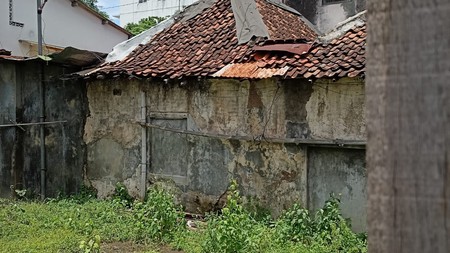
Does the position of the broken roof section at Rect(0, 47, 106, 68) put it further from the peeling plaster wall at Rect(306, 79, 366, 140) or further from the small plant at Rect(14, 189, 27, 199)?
the peeling plaster wall at Rect(306, 79, 366, 140)

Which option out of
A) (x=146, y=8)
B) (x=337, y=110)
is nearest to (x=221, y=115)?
(x=337, y=110)

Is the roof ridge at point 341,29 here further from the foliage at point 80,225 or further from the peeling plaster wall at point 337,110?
the foliage at point 80,225

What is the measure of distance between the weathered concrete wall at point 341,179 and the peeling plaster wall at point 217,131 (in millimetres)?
110

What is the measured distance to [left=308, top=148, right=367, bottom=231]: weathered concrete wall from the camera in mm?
6938

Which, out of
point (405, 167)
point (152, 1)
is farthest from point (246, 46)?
point (152, 1)

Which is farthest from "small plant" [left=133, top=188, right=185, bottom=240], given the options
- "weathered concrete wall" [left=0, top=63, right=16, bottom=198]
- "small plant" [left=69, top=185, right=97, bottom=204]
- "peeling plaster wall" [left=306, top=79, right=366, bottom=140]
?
"weathered concrete wall" [left=0, top=63, right=16, bottom=198]

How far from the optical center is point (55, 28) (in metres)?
13.6

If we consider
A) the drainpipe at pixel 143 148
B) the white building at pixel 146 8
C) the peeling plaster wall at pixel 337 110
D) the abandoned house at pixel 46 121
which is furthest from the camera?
the white building at pixel 146 8

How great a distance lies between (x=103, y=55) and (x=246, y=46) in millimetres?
3295

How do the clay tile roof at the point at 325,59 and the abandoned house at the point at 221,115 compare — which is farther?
the abandoned house at the point at 221,115

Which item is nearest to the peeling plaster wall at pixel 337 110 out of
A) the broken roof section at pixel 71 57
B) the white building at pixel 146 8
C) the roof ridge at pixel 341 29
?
the roof ridge at pixel 341 29

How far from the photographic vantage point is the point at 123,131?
927 cm

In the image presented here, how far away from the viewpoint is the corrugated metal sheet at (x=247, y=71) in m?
7.04

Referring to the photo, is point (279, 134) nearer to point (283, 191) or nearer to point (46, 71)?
point (283, 191)
